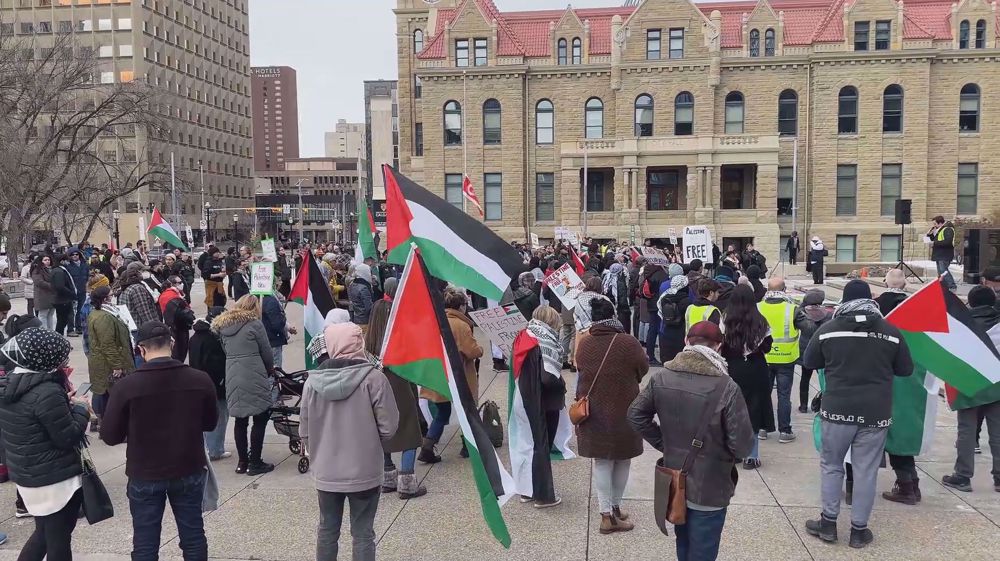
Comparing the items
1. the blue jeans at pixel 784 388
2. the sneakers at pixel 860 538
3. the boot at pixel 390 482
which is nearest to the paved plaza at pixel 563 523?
the sneakers at pixel 860 538

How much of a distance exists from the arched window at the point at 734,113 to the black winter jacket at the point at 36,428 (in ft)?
124

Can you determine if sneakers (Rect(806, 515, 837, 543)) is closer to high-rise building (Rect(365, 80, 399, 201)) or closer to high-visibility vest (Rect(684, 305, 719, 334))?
high-visibility vest (Rect(684, 305, 719, 334))

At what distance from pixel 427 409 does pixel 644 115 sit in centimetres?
3312

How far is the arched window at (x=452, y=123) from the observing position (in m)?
39.4

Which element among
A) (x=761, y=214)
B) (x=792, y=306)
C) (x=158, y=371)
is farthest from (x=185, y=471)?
(x=761, y=214)

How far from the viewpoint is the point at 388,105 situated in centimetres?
9750

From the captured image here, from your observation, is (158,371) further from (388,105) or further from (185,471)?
(388,105)

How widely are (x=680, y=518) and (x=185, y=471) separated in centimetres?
300

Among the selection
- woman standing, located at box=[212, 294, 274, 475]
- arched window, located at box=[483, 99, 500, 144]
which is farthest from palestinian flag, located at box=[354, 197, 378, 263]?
arched window, located at box=[483, 99, 500, 144]

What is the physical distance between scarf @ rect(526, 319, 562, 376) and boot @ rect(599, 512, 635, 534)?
4.11ft

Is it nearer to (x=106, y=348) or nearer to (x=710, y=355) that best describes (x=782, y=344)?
(x=710, y=355)

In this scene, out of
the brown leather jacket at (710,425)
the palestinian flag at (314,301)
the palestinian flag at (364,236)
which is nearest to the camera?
the brown leather jacket at (710,425)

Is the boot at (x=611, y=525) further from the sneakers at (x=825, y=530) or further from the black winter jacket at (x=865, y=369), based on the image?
the black winter jacket at (x=865, y=369)

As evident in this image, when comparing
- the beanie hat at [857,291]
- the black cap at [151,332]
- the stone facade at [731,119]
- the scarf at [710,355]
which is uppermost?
the stone facade at [731,119]
